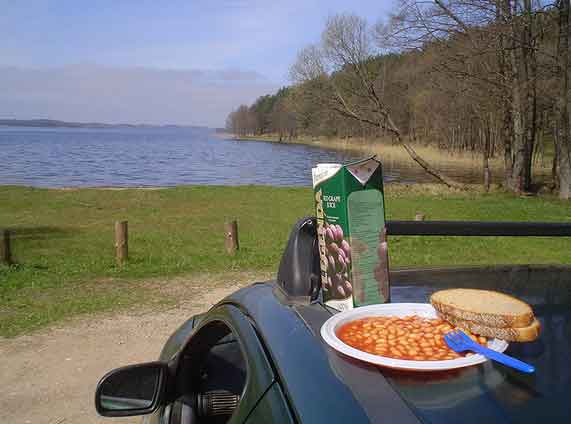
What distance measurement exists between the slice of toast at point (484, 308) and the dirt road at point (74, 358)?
3.72 meters

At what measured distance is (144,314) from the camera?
7117mm

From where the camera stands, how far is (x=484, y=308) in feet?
4.24

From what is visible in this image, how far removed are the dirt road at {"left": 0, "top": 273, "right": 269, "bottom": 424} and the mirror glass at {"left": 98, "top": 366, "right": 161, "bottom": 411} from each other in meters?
2.73

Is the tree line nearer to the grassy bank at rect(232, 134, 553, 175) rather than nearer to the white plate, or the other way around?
the grassy bank at rect(232, 134, 553, 175)

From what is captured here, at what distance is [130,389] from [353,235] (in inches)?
39.0

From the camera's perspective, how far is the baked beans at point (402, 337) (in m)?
1.23

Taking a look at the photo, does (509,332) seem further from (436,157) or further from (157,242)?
(436,157)

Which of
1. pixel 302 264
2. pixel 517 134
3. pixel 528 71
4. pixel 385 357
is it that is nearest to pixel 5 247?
pixel 302 264

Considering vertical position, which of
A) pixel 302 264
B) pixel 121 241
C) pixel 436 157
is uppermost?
pixel 302 264

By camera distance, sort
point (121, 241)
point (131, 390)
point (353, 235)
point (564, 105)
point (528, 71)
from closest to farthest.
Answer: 1. point (353, 235)
2. point (131, 390)
3. point (121, 241)
4. point (564, 105)
5. point (528, 71)

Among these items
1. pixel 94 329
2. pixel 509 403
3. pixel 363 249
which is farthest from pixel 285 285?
pixel 94 329

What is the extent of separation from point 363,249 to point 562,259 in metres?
9.98

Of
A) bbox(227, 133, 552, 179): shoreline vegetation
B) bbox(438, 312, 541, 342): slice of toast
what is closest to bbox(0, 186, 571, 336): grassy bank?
bbox(438, 312, 541, 342): slice of toast

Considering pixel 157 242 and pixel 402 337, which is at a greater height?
pixel 402 337
